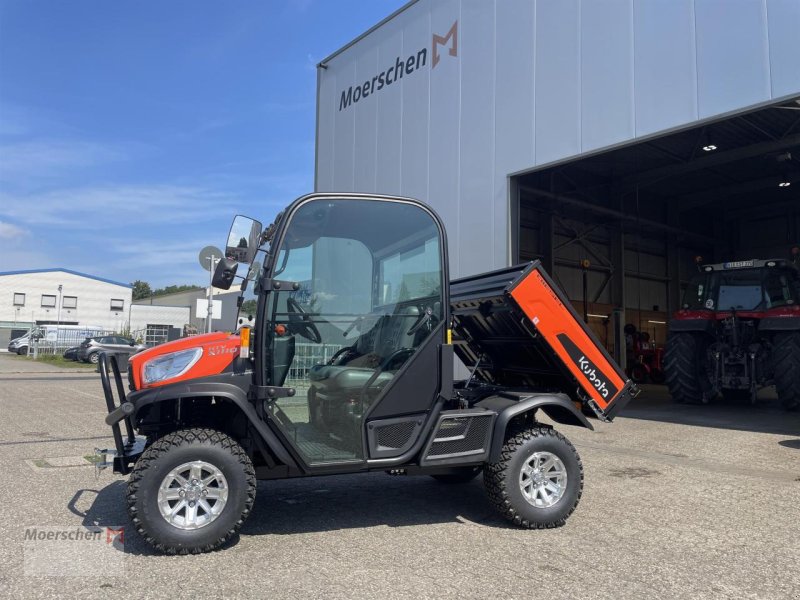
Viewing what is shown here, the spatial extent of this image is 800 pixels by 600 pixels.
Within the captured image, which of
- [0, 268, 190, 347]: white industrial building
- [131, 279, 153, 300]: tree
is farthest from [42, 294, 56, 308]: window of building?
[131, 279, 153, 300]: tree

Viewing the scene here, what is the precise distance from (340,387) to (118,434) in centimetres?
147

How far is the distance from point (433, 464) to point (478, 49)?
34.1 ft

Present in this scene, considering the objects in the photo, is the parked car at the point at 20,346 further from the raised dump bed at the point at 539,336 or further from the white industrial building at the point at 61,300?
the raised dump bed at the point at 539,336

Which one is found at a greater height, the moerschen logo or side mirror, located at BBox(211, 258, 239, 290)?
the moerschen logo

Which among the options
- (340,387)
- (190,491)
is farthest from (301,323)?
(190,491)

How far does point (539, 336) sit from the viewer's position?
15.0 feet

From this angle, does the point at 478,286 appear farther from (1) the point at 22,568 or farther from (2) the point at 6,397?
(2) the point at 6,397

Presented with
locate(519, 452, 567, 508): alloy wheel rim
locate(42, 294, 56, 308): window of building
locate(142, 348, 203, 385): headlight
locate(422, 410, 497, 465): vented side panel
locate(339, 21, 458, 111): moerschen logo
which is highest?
locate(339, 21, 458, 111): moerschen logo

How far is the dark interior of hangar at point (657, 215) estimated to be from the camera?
16062 mm

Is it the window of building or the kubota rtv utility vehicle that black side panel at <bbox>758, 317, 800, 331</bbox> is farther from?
the window of building

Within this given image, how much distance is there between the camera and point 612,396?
15.9 feet

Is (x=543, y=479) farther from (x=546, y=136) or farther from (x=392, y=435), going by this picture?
(x=546, y=136)

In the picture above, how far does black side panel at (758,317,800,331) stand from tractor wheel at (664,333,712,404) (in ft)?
4.46

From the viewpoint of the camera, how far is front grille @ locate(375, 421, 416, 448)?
4.12 meters
